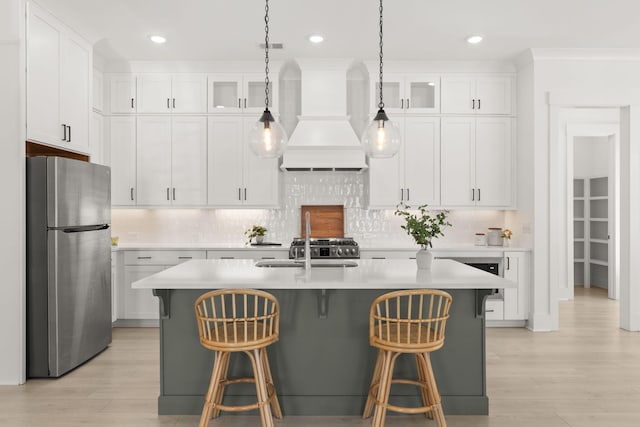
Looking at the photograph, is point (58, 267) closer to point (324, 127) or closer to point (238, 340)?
point (238, 340)

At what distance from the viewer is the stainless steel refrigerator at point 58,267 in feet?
12.2

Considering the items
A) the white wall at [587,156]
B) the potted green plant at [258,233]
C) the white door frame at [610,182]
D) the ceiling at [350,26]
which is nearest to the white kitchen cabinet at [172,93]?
the ceiling at [350,26]

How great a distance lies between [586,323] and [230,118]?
4.76 meters

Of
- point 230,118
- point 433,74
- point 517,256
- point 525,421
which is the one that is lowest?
point 525,421

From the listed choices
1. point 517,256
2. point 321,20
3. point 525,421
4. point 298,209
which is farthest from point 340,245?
point 525,421

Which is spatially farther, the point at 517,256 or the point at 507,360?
the point at 517,256

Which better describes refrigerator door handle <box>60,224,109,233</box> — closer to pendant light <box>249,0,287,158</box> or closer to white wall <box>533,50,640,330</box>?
pendant light <box>249,0,287,158</box>

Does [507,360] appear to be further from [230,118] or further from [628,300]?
[230,118]

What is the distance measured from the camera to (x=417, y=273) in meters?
3.13

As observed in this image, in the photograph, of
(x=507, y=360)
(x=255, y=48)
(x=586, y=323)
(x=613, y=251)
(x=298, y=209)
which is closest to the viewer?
(x=507, y=360)

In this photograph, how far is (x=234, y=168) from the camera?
5598 millimetres

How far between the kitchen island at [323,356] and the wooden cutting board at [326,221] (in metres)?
2.75

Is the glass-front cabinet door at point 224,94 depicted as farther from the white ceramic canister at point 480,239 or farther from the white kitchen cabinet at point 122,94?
the white ceramic canister at point 480,239

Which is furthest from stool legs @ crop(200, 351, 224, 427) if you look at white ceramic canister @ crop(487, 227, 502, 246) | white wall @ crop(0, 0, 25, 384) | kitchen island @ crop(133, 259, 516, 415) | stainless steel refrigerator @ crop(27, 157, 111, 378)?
white ceramic canister @ crop(487, 227, 502, 246)
